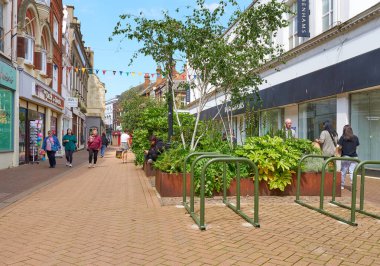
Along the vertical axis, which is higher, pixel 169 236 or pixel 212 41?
pixel 212 41

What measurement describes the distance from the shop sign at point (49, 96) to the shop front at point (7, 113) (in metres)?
2.78

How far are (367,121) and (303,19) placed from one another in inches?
208

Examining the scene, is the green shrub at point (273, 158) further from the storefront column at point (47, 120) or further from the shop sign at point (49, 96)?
the storefront column at point (47, 120)

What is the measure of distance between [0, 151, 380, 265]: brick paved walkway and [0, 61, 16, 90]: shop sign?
790cm

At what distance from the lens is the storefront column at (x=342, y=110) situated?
40.9ft

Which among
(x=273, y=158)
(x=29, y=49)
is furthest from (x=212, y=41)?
(x=29, y=49)

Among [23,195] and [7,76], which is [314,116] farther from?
[7,76]

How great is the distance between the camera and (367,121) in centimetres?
1190

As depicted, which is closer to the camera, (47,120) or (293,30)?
(293,30)

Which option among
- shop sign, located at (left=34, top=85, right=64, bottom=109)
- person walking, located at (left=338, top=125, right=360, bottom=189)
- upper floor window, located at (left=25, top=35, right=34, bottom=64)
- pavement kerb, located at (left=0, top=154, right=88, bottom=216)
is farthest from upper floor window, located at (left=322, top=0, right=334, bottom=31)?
shop sign, located at (left=34, top=85, right=64, bottom=109)

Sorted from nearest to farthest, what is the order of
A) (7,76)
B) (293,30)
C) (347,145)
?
(347,145) < (7,76) < (293,30)

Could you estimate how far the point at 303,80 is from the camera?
14.9 meters

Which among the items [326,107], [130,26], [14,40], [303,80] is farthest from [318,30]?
[14,40]

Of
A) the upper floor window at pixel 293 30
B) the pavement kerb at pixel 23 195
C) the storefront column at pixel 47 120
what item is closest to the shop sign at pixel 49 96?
the storefront column at pixel 47 120
